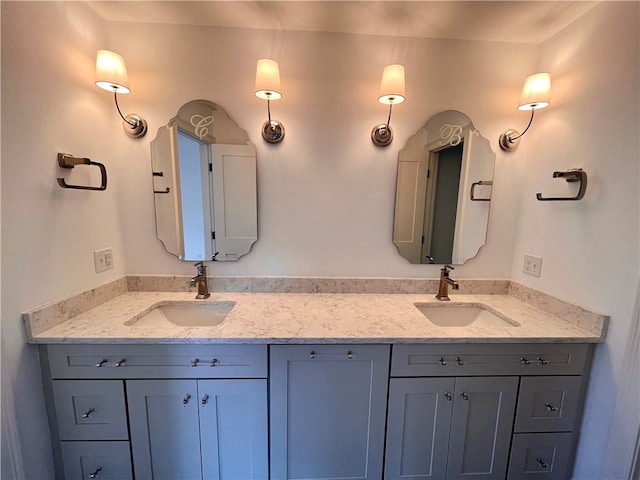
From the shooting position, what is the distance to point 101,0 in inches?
49.7

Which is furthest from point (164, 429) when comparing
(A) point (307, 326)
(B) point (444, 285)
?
(B) point (444, 285)

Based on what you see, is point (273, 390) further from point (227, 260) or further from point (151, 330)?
point (227, 260)

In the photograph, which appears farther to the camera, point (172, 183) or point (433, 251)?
point (433, 251)

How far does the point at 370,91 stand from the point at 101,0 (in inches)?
56.6

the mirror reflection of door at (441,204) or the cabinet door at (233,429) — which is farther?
the mirror reflection of door at (441,204)

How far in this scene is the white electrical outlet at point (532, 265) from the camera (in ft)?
4.80

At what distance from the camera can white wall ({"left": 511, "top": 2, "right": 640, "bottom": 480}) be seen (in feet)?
3.46

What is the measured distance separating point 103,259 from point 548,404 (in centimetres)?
239

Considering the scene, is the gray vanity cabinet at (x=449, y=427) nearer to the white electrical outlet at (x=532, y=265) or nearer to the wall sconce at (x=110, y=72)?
the white electrical outlet at (x=532, y=265)

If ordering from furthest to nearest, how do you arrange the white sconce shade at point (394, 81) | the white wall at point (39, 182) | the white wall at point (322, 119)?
1. the white wall at point (322, 119)
2. the white sconce shade at point (394, 81)
3. the white wall at point (39, 182)

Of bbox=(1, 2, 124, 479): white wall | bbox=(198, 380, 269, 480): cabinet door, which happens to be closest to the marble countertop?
bbox=(1, 2, 124, 479): white wall

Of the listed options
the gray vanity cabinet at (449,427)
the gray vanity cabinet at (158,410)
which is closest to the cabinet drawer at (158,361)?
the gray vanity cabinet at (158,410)

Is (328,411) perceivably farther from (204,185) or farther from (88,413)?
(204,185)

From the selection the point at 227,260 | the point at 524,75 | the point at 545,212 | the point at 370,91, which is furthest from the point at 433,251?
the point at 227,260
